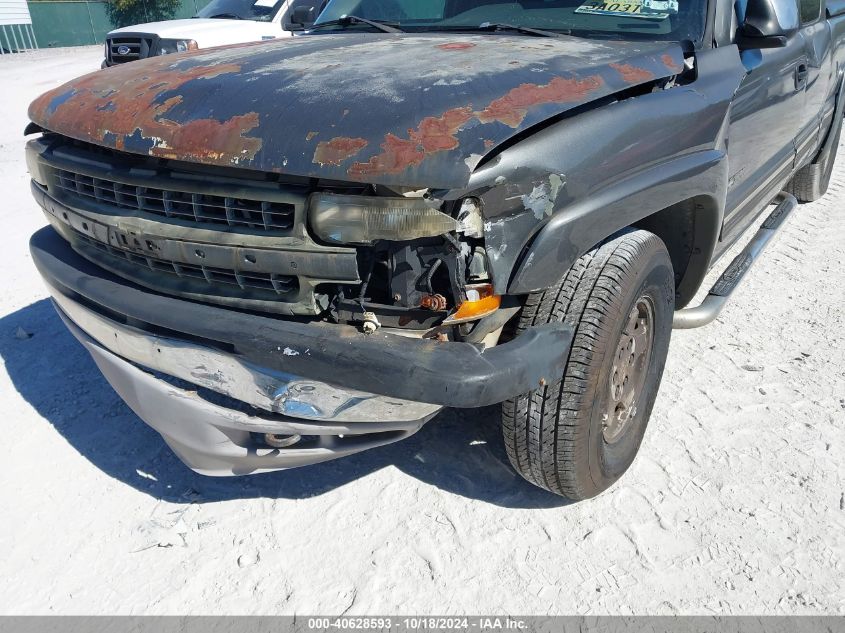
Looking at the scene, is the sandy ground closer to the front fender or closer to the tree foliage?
the front fender

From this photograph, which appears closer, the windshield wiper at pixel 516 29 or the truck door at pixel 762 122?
the windshield wiper at pixel 516 29

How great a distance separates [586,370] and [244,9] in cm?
884

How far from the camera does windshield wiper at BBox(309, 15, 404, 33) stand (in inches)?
124

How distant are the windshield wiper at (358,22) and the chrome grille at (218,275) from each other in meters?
1.63

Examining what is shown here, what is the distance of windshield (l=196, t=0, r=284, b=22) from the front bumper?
24.8 feet

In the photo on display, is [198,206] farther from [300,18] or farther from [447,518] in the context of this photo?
[300,18]

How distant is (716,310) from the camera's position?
3076mm

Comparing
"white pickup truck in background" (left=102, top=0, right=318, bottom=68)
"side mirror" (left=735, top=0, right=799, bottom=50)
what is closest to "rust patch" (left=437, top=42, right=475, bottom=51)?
"side mirror" (left=735, top=0, right=799, bottom=50)

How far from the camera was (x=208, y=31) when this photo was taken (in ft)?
27.8

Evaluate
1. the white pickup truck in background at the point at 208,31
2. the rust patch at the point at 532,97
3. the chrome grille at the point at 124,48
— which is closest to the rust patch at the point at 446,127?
the rust patch at the point at 532,97

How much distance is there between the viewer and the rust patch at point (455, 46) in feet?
7.83

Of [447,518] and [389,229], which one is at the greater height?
[389,229]

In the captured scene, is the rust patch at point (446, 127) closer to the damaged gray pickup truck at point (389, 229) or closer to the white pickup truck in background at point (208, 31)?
the damaged gray pickup truck at point (389, 229)

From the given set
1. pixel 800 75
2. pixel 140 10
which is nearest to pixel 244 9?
pixel 800 75
